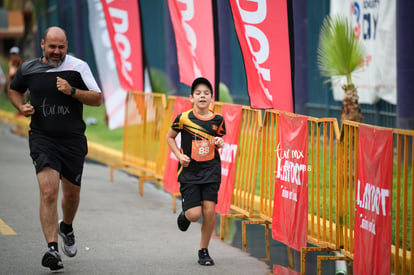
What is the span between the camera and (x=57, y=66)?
7.40m

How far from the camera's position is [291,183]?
8133mm

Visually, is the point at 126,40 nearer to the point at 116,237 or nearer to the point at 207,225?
the point at 116,237

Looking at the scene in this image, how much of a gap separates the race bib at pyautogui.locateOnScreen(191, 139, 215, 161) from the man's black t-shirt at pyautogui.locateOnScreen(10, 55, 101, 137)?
3.62 ft

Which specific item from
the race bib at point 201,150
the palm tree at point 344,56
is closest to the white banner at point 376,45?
the palm tree at point 344,56

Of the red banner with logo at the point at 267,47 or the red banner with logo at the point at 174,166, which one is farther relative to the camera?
the red banner with logo at the point at 174,166

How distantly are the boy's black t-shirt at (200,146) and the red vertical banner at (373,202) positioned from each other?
154 cm

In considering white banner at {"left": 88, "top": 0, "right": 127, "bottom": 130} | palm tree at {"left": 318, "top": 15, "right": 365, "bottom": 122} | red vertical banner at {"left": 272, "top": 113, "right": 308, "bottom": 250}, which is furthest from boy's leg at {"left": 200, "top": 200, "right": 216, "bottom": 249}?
white banner at {"left": 88, "top": 0, "right": 127, "bottom": 130}

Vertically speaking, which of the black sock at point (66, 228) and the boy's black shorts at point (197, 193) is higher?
the boy's black shorts at point (197, 193)

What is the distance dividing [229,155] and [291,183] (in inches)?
71.2

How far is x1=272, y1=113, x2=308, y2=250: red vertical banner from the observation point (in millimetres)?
7891

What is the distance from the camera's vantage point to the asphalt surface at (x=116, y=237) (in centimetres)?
767

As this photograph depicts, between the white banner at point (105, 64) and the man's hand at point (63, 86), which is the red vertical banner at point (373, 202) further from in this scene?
the white banner at point (105, 64)

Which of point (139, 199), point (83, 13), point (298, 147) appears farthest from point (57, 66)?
point (83, 13)

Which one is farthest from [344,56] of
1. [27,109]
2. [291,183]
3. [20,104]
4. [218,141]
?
[27,109]
